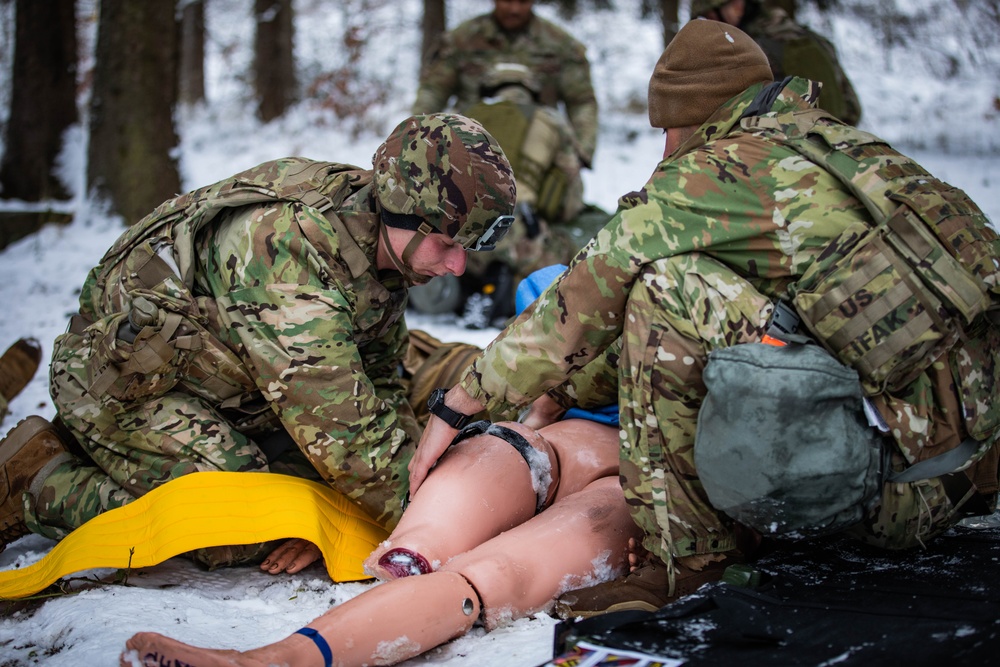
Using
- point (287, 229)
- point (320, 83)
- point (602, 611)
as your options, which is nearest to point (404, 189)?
point (287, 229)

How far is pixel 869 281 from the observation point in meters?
2.02

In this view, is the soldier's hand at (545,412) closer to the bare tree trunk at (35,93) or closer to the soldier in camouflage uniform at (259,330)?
the soldier in camouflage uniform at (259,330)

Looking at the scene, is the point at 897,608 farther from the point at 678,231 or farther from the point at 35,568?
the point at 35,568

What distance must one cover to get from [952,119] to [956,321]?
993cm

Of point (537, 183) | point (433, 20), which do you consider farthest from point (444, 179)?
point (433, 20)

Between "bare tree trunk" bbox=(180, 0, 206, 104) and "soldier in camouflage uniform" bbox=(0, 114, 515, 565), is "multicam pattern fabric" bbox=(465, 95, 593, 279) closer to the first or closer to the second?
"soldier in camouflage uniform" bbox=(0, 114, 515, 565)

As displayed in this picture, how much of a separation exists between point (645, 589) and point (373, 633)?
0.72 metres

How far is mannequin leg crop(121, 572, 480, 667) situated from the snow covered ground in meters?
0.09

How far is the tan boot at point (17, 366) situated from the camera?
3779 millimetres

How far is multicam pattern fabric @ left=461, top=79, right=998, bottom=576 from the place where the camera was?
214 cm

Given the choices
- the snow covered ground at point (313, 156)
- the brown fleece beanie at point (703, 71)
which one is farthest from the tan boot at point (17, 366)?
the brown fleece beanie at point (703, 71)

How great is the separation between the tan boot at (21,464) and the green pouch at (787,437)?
213 centimetres

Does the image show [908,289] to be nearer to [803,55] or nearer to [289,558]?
[289,558]

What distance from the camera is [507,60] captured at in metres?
6.59
